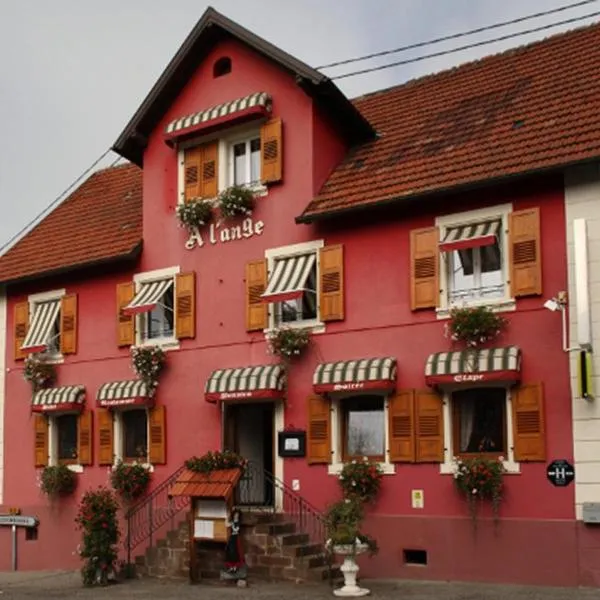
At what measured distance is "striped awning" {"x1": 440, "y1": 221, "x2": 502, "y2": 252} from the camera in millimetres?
18297

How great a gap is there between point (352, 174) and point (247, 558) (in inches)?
A: 291

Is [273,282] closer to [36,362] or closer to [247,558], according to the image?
[247,558]

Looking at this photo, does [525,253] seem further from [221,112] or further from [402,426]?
[221,112]

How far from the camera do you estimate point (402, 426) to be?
62.7 ft

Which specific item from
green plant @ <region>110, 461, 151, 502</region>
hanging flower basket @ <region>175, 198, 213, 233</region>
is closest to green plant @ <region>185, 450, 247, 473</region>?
green plant @ <region>110, 461, 151, 502</region>

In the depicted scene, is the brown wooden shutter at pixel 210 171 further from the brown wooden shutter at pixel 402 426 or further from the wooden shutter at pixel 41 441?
the wooden shutter at pixel 41 441

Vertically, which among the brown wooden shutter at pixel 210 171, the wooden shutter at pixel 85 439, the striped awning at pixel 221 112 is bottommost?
the wooden shutter at pixel 85 439

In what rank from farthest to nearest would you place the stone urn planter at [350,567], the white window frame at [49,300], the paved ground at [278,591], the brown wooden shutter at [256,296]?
the white window frame at [49,300] < the brown wooden shutter at [256,296] < the stone urn planter at [350,567] < the paved ground at [278,591]

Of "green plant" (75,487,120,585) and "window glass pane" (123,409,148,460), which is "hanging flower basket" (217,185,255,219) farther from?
"green plant" (75,487,120,585)

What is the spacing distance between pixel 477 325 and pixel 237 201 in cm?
600

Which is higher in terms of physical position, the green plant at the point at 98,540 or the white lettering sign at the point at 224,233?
the white lettering sign at the point at 224,233

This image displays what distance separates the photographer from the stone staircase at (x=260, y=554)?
18.6 m

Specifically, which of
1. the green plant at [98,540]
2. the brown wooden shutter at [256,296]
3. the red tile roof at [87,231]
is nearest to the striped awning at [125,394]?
the green plant at [98,540]

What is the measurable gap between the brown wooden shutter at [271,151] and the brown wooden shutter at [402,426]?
514 centimetres
